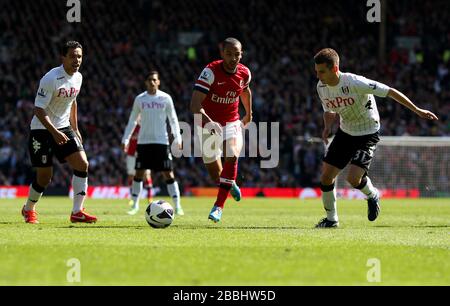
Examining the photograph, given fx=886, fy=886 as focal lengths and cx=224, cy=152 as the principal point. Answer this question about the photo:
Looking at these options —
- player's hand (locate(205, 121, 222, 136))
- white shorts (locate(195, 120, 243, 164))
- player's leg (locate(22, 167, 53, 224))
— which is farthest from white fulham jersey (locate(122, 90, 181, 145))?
player's leg (locate(22, 167, 53, 224))

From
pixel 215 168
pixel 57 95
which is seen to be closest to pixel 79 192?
pixel 57 95

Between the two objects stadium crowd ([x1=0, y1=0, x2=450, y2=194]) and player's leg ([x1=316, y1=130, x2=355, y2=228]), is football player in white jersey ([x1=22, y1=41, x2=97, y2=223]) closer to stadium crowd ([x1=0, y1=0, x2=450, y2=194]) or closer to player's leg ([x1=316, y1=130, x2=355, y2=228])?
player's leg ([x1=316, y1=130, x2=355, y2=228])

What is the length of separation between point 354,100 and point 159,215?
3.03m

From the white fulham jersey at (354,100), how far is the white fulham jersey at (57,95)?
11.1ft

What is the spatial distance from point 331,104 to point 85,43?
A: 24925 mm

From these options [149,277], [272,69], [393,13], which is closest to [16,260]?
[149,277]

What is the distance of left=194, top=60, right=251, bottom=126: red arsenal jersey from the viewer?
12.5m

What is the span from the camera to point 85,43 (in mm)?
35562

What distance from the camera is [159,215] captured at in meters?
11.7

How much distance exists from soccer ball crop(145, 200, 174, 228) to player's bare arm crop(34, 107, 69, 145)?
57.8 inches

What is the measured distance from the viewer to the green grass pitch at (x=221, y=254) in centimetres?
693

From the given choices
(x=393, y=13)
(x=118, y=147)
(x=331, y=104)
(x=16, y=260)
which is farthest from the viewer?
(x=393, y=13)
